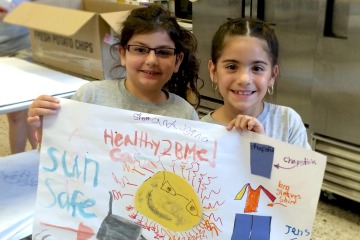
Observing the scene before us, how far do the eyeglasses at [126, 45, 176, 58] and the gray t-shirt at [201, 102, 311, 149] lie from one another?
307mm

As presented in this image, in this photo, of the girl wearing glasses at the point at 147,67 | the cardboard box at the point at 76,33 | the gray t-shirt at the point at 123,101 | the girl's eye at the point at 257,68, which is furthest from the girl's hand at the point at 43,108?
the girl's eye at the point at 257,68

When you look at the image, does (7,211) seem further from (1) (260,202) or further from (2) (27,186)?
(1) (260,202)

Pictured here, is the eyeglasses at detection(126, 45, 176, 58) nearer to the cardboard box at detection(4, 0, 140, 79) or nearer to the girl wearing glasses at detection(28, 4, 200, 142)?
the girl wearing glasses at detection(28, 4, 200, 142)

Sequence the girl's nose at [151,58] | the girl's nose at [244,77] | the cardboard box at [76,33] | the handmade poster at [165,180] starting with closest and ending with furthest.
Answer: the handmade poster at [165,180], the girl's nose at [244,77], the girl's nose at [151,58], the cardboard box at [76,33]

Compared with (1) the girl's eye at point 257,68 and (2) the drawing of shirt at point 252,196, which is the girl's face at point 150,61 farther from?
(2) the drawing of shirt at point 252,196

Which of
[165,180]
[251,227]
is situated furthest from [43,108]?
[251,227]

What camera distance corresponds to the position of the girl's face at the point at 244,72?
3.33 ft

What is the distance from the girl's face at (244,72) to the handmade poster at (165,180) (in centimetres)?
13

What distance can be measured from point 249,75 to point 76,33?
0.77m

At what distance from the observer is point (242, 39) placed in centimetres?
105

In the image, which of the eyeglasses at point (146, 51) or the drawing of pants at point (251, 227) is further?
the eyeglasses at point (146, 51)

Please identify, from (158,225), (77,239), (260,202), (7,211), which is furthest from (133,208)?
(7,211)

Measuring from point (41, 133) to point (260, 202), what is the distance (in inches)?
23.7

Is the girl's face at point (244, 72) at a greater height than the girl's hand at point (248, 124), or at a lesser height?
greater
